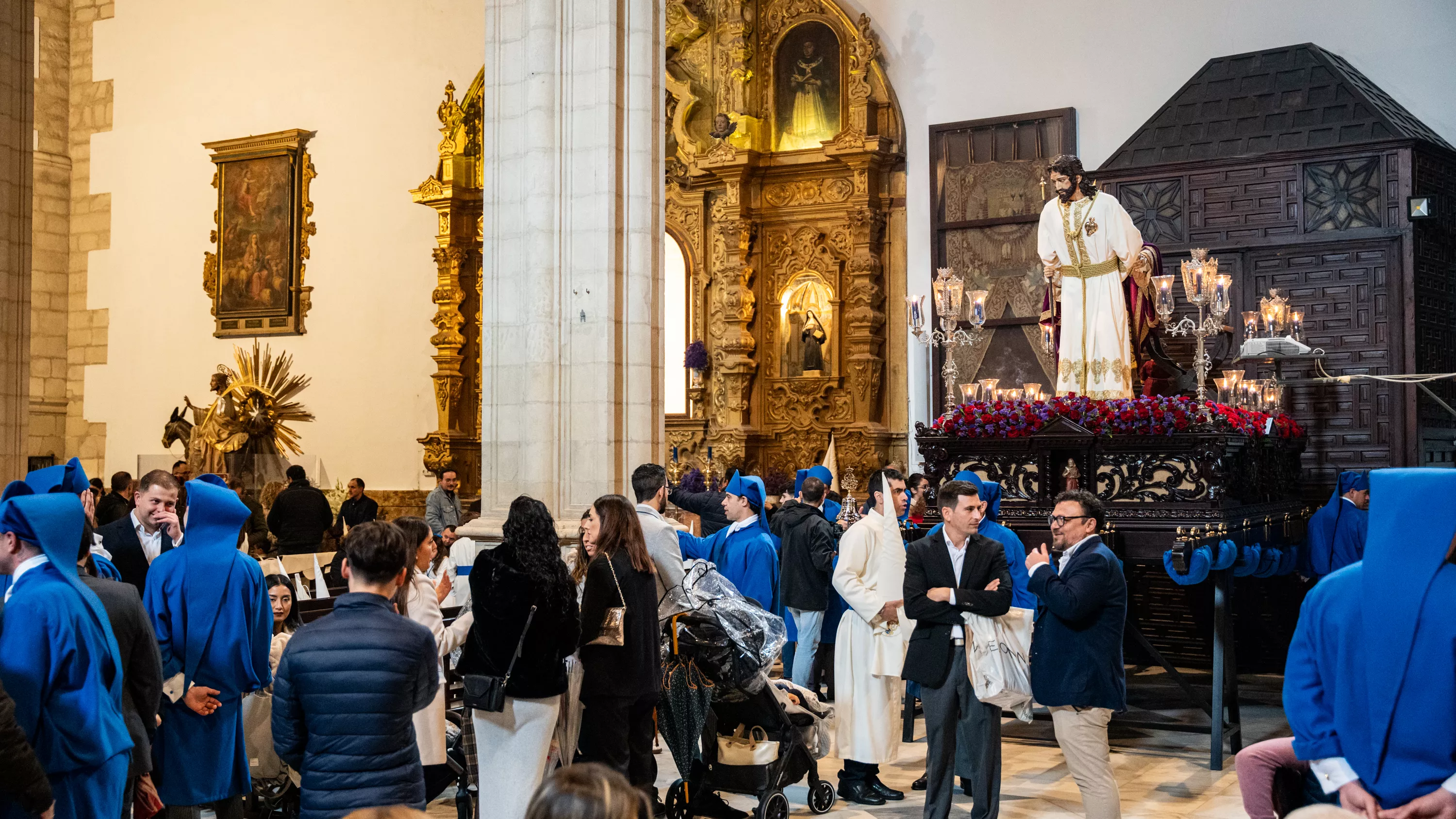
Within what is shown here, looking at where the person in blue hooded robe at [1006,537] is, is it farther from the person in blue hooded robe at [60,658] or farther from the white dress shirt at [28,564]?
the white dress shirt at [28,564]

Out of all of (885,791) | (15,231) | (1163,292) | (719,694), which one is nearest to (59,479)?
(719,694)

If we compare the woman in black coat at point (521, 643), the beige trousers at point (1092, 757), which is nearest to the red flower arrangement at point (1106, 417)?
the beige trousers at point (1092, 757)

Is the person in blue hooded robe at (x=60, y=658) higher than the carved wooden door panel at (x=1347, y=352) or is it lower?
lower

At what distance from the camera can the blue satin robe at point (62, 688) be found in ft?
12.6

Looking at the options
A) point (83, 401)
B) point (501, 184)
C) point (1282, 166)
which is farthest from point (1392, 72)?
point (83, 401)

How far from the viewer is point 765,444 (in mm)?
17156

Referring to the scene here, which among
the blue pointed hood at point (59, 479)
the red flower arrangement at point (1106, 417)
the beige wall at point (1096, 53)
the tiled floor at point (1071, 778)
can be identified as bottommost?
the tiled floor at point (1071, 778)

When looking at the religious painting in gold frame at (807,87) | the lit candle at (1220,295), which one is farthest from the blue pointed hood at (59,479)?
the religious painting in gold frame at (807,87)

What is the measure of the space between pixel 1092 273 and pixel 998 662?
4.39 meters

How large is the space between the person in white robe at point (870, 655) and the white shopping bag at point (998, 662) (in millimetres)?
872

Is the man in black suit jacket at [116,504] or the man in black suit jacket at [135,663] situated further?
the man in black suit jacket at [116,504]

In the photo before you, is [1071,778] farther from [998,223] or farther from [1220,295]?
[998,223]

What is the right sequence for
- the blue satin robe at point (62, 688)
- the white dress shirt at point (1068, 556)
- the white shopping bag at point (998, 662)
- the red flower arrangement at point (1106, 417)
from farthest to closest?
the red flower arrangement at point (1106, 417) → the white shopping bag at point (998, 662) → the white dress shirt at point (1068, 556) → the blue satin robe at point (62, 688)

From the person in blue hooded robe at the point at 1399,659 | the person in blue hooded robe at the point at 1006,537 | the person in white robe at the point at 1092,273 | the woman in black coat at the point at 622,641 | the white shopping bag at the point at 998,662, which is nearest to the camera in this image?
the person in blue hooded robe at the point at 1399,659
